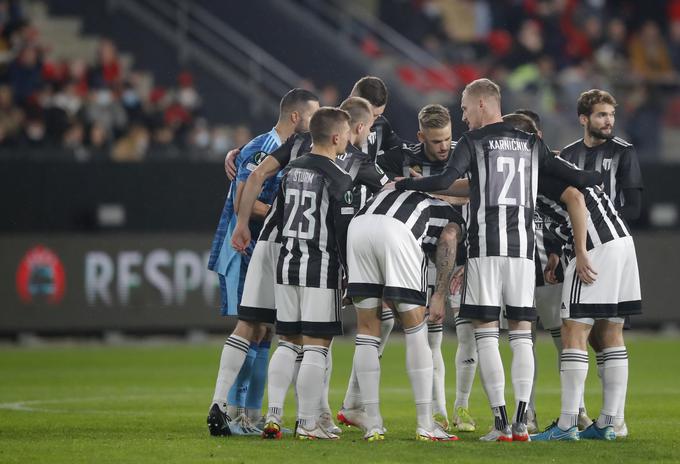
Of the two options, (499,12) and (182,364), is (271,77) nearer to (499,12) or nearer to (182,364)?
(499,12)

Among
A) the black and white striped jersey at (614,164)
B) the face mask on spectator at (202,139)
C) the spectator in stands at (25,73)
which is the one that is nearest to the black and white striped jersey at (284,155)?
the black and white striped jersey at (614,164)

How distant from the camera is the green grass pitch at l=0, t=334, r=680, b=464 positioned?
7.82 metres

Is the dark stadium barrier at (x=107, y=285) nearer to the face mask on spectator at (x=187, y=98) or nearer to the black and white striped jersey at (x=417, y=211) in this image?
the face mask on spectator at (x=187, y=98)

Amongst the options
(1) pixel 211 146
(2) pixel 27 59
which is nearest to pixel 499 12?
(1) pixel 211 146

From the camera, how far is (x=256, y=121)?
69.2ft

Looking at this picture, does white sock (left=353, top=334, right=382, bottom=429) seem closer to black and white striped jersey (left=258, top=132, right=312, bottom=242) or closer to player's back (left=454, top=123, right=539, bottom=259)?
player's back (left=454, top=123, right=539, bottom=259)

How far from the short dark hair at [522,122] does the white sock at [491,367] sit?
1.34 metres

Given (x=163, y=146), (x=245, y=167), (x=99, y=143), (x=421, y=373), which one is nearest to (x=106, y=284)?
(x=99, y=143)

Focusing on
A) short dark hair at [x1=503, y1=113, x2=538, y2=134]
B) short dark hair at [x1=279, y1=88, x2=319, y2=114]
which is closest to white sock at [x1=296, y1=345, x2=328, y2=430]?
short dark hair at [x1=279, y1=88, x2=319, y2=114]

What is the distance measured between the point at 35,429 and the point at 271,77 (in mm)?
13038

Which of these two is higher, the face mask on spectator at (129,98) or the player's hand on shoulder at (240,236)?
the face mask on spectator at (129,98)

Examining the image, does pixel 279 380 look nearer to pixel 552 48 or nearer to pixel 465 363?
pixel 465 363

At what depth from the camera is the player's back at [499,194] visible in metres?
8.39

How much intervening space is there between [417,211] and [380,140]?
153 cm
